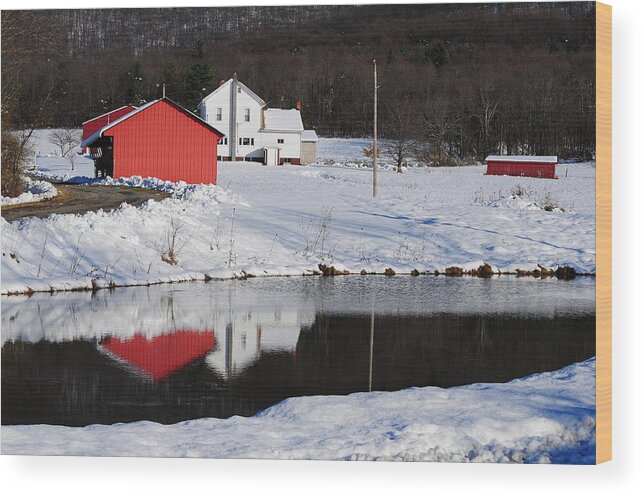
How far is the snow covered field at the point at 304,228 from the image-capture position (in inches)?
335

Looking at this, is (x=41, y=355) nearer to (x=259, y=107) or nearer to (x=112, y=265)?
(x=112, y=265)

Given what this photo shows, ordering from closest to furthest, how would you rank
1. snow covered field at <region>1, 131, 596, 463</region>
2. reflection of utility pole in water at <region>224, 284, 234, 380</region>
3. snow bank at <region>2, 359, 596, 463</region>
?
snow bank at <region>2, 359, 596, 463</region> → snow covered field at <region>1, 131, 596, 463</region> → reflection of utility pole in water at <region>224, 284, 234, 380</region>

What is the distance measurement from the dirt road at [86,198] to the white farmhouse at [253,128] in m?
0.77

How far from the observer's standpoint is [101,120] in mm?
8703

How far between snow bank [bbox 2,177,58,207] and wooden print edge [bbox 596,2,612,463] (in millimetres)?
4513

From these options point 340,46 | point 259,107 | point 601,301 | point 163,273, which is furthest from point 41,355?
point 601,301

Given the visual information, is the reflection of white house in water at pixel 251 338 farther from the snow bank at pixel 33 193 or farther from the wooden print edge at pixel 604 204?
the wooden print edge at pixel 604 204

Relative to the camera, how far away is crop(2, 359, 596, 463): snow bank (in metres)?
6.55

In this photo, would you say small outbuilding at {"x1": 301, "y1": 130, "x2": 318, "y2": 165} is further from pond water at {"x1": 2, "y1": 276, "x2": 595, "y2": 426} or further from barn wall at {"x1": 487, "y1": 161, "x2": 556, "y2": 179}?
barn wall at {"x1": 487, "y1": 161, "x2": 556, "y2": 179}

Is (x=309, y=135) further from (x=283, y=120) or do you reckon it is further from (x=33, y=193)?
(x=33, y=193)

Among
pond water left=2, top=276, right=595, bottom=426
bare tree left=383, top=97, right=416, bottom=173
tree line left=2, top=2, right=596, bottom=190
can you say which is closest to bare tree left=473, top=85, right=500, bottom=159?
tree line left=2, top=2, right=596, bottom=190

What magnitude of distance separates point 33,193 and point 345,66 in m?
2.79

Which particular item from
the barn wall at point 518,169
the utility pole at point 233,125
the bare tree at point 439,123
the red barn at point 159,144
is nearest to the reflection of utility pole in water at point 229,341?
the red barn at point 159,144

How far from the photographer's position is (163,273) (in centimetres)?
914
